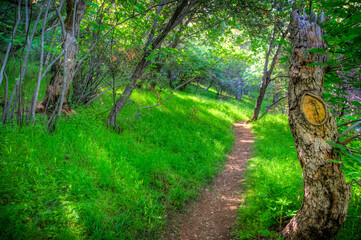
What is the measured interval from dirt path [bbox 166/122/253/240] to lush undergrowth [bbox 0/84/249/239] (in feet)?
0.79

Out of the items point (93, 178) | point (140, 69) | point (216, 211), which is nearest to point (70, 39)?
point (140, 69)

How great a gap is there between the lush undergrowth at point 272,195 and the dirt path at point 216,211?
8.1 inches

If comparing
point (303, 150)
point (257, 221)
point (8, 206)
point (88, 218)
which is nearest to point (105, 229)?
point (88, 218)

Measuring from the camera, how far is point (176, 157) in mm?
4883

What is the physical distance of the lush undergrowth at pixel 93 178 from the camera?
7.73 ft

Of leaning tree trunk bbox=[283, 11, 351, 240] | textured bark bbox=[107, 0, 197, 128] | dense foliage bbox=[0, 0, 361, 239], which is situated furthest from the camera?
textured bark bbox=[107, 0, 197, 128]

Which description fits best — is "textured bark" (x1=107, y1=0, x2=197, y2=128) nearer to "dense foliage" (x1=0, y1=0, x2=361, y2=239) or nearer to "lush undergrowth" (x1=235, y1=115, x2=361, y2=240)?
"dense foliage" (x1=0, y1=0, x2=361, y2=239)

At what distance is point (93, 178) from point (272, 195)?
3.09m

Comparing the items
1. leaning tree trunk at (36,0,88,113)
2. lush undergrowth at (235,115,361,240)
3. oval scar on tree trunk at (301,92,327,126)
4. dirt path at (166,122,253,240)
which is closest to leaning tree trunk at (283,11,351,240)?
oval scar on tree trunk at (301,92,327,126)

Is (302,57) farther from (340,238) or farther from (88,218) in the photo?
(88,218)

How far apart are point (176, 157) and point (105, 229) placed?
253 centimetres

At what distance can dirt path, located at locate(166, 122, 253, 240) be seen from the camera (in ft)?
10.1

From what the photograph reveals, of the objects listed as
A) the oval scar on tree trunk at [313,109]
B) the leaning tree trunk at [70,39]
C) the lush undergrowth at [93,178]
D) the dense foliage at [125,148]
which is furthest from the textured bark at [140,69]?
the oval scar on tree trunk at [313,109]

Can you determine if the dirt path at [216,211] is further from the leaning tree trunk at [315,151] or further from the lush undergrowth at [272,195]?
the leaning tree trunk at [315,151]
